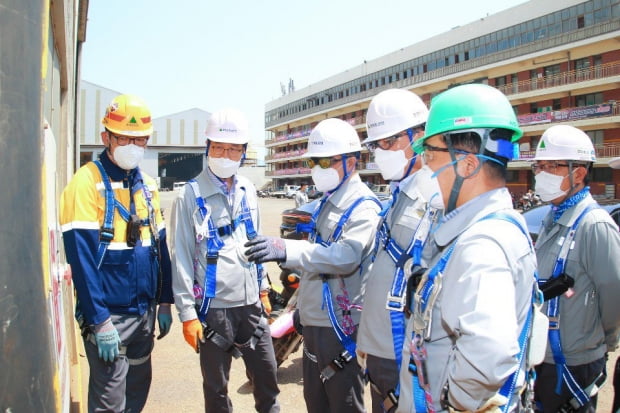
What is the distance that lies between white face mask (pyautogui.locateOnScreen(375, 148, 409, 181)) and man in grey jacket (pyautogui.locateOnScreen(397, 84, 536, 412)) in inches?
34.5

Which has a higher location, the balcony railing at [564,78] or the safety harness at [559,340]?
the balcony railing at [564,78]

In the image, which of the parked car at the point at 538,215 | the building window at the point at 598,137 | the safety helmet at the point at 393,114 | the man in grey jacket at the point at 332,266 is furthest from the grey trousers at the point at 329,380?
the building window at the point at 598,137

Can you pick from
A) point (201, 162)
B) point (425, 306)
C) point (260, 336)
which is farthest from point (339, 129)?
point (201, 162)

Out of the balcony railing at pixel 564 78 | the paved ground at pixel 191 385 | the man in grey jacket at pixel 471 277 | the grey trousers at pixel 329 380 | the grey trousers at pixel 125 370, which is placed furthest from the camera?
the balcony railing at pixel 564 78

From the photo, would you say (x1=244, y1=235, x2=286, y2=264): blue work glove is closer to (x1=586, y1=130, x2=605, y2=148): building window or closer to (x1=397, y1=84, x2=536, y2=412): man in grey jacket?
(x1=397, y1=84, x2=536, y2=412): man in grey jacket

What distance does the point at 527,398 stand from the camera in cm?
179

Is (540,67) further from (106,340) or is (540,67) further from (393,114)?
(106,340)

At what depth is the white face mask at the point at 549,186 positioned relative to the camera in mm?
3363

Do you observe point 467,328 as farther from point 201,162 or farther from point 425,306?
point 201,162

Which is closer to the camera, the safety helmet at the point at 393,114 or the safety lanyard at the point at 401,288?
the safety lanyard at the point at 401,288

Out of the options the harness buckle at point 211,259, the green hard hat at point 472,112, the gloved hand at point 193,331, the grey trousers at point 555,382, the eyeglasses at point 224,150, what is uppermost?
the eyeglasses at point 224,150

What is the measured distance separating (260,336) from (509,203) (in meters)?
2.26

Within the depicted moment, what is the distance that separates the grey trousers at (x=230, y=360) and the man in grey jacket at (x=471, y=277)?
170cm

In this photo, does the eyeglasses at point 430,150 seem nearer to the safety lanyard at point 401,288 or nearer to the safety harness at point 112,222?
the safety lanyard at point 401,288
